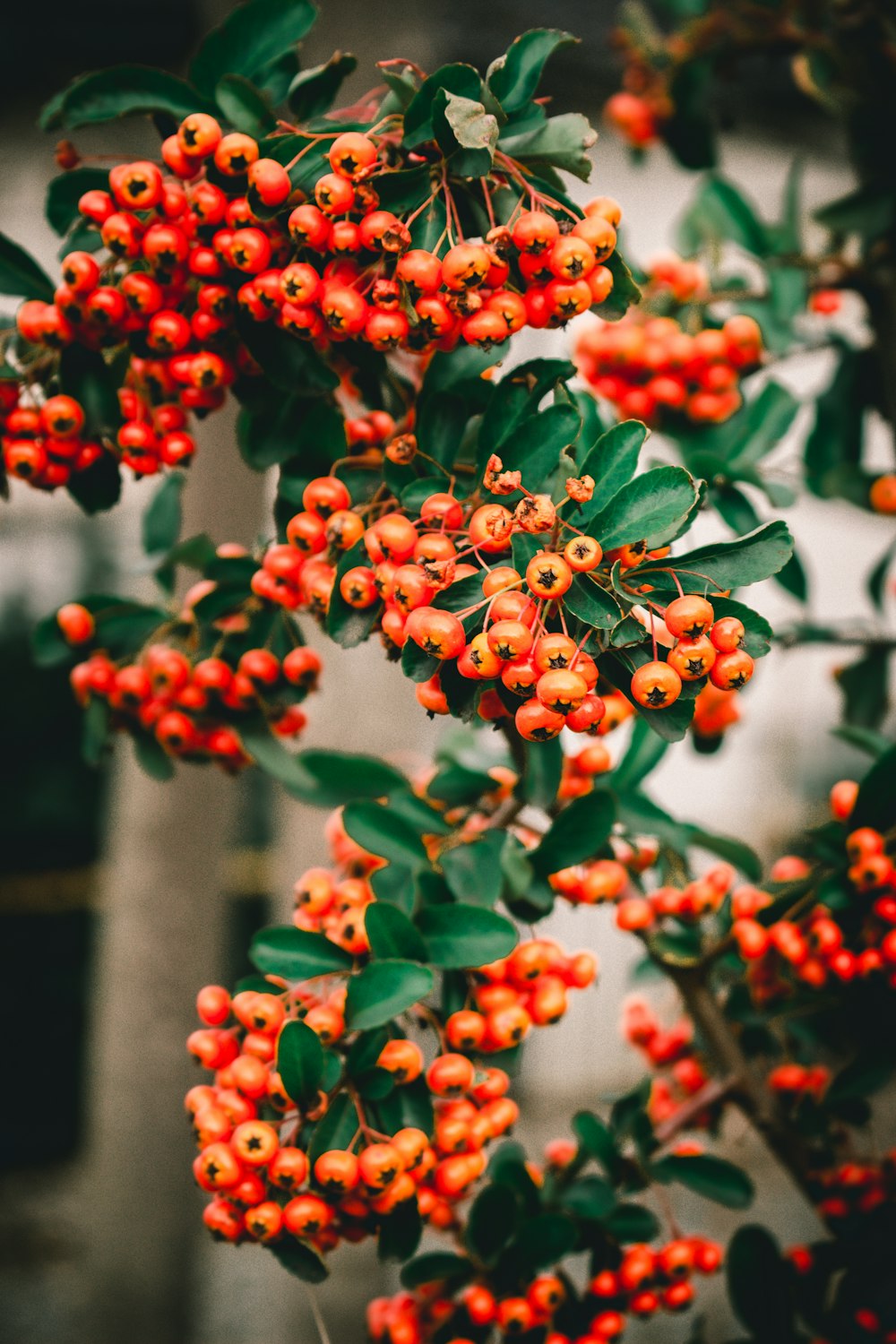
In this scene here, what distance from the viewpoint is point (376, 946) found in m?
0.80

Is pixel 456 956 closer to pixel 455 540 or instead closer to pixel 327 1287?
pixel 455 540

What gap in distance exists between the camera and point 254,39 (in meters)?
0.84

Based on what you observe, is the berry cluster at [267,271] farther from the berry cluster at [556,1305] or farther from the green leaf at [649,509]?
the berry cluster at [556,1305]

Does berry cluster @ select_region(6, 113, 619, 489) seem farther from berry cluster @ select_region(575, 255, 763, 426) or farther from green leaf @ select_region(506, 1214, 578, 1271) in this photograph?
green leaf @ select_region(506, 1214, 578, 1271)

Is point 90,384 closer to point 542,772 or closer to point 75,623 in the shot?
point 75,623

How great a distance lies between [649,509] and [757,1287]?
0.92m

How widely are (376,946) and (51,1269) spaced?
2890 mm

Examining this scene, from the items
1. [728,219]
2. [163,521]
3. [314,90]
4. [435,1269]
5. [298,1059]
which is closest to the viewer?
[298,1059]

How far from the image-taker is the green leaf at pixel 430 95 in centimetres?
70

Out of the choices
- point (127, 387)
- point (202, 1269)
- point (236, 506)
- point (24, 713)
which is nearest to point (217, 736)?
point (127, 387)

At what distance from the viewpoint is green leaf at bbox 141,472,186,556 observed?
3.97 feet

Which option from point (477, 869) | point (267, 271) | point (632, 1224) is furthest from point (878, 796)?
point (267, 271)

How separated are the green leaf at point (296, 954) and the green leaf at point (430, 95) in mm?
584

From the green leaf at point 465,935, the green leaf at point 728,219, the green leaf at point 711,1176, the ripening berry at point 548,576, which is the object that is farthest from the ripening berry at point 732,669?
the green leaf at point 728,219
